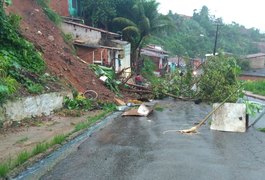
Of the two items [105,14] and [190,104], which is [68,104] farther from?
[105,14]

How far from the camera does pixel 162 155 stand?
8.60m

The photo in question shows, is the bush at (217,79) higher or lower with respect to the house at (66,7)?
lower

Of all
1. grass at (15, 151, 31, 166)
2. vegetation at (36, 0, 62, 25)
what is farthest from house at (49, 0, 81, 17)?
grass at (15, 151, 31, 166)

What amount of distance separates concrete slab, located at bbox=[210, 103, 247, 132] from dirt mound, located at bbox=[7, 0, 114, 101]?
26.2 feet

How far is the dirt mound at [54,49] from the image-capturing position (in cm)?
1875

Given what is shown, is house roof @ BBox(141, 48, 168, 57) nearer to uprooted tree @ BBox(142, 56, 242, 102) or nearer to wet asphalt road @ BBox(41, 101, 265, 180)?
uprooted tree @ BBox(142, 56, 242, 102)

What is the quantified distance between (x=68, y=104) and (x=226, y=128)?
705 cm

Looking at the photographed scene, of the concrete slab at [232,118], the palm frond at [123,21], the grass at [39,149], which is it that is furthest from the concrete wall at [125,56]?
the grass at [39,149]

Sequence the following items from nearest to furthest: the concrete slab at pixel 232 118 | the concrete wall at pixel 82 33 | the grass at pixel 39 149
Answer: the grass at pixel 39 149
the concrete slab at pixel 232 118
the concrete wall at pixel 82 33

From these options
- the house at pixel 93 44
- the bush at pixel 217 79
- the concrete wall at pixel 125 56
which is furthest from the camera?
the concrete wall at pixel 125 56

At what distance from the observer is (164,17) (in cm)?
3825

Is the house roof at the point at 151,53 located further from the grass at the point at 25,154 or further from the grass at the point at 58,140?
the grass at the point at 58,140

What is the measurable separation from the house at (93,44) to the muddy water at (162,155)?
14392 millimetres

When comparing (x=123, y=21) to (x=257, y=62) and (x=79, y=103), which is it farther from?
(x=257, y=62)
